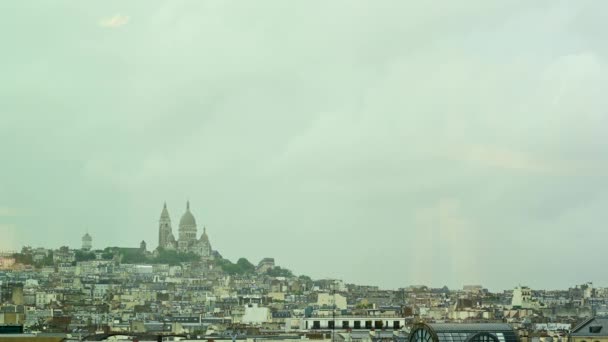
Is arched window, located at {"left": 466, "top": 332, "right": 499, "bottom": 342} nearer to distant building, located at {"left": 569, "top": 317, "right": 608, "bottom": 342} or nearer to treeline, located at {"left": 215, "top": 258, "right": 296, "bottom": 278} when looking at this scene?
distant building, located at {"left": 569, "top": 317, "right": 608, "bottom": 342}

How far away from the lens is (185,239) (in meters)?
192

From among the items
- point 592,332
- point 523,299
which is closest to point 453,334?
point 592,332

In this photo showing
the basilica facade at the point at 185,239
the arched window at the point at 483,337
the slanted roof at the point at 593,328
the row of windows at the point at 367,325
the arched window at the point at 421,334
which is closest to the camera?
the arched window at the point at 421,334

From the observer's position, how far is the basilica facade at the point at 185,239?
173m

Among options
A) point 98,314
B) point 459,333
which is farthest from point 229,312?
point 459,333

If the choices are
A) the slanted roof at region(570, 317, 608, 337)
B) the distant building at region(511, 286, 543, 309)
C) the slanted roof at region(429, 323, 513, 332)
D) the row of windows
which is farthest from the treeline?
the slanted roof at region(429, 323, 513, 332)

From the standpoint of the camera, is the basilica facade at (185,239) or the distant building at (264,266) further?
the basilica facade at (185,239)

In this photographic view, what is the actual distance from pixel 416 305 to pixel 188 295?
122 feet

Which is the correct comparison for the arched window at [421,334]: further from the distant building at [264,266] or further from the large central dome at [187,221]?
the large central dome at [187,221]

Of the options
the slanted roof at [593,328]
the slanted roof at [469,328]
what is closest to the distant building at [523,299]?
the slanted roof at [593,328]

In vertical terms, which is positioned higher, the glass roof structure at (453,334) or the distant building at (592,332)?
the distant building at (592,332)

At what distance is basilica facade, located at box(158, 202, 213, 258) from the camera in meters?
173

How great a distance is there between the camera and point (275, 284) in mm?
138875

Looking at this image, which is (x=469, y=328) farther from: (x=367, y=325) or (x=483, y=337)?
(x=367, y=325)
